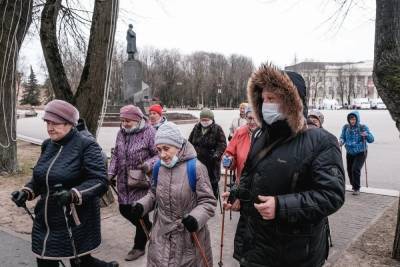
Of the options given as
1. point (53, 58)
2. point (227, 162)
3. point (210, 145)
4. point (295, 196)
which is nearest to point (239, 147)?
point (227, 162)

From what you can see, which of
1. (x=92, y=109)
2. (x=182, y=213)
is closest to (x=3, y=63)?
(x=92, y=109)

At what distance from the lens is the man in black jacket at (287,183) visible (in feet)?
7.03

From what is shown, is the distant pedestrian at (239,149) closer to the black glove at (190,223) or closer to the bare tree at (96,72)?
the black glove at (190,223)

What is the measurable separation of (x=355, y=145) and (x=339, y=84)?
96.3 m

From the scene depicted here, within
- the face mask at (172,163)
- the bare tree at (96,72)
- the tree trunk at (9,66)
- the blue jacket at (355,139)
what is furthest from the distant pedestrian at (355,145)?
the tree trunk at (9,66)

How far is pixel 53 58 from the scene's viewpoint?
7.33 metres

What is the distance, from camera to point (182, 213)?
131 inches

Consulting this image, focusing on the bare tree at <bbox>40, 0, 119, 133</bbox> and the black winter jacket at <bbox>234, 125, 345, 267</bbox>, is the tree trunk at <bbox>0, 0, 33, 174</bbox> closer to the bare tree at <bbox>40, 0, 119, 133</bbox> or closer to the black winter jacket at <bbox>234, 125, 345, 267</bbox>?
the bare tree at <bbox>40, 0, 119, 133</bbox>


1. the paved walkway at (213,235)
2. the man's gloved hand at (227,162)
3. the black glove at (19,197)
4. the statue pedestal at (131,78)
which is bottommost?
the paved walkway at (213,235)

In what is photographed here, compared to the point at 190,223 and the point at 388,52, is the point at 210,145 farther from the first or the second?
the point at 190,223

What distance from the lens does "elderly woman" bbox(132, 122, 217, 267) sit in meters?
3.23

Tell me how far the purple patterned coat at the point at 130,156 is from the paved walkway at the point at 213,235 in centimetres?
80

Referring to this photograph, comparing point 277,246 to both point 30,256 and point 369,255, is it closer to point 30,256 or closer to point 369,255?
point 369,255

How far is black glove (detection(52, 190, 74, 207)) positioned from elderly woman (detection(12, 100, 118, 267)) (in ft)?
0.33
